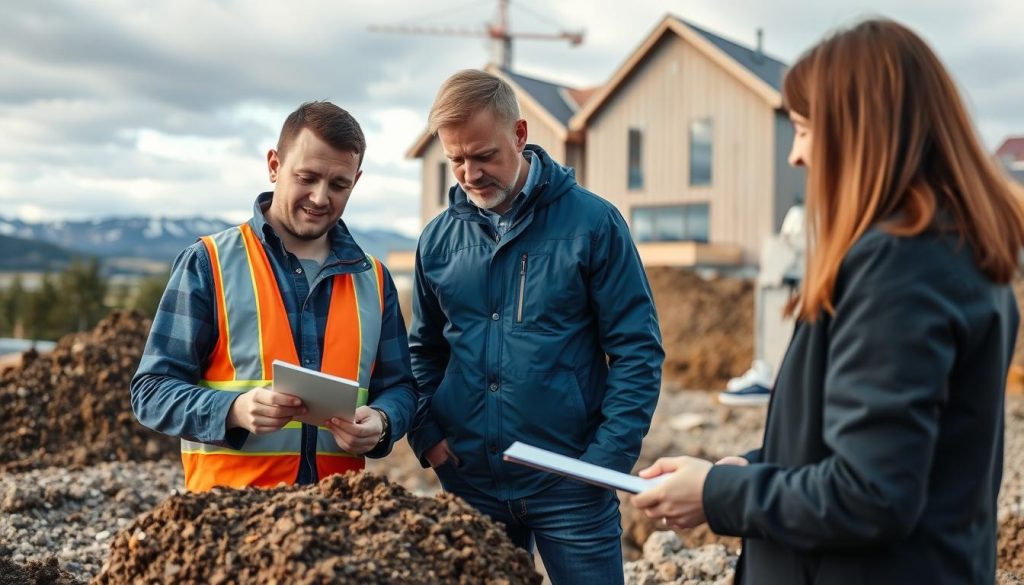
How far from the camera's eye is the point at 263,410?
7.84 ft

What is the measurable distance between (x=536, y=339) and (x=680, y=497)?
104cm

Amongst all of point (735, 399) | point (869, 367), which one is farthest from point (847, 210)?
point (735, 399)

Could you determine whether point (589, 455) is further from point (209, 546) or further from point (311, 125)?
point (311, 125)

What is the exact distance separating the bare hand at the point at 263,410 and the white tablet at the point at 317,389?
25 millimetres

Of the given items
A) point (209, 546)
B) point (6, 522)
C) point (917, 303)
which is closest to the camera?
point (917, 303)

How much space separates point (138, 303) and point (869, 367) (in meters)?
29.9

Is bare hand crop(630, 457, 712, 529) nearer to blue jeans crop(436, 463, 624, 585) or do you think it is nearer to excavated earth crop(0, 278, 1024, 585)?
excavated earth crop(0, 278, 1024, 585)

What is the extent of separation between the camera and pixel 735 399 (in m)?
11.6

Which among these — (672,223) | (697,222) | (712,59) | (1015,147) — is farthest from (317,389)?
(1015,147)

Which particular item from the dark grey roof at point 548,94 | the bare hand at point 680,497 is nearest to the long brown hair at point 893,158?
the bare hand at point 680,497

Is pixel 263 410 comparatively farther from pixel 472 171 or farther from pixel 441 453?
pixel 472 171

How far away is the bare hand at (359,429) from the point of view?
2543mm

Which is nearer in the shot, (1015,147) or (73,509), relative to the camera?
(73,509)

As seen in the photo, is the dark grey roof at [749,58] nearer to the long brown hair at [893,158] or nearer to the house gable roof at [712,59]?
the house gable roof at [712,59]
